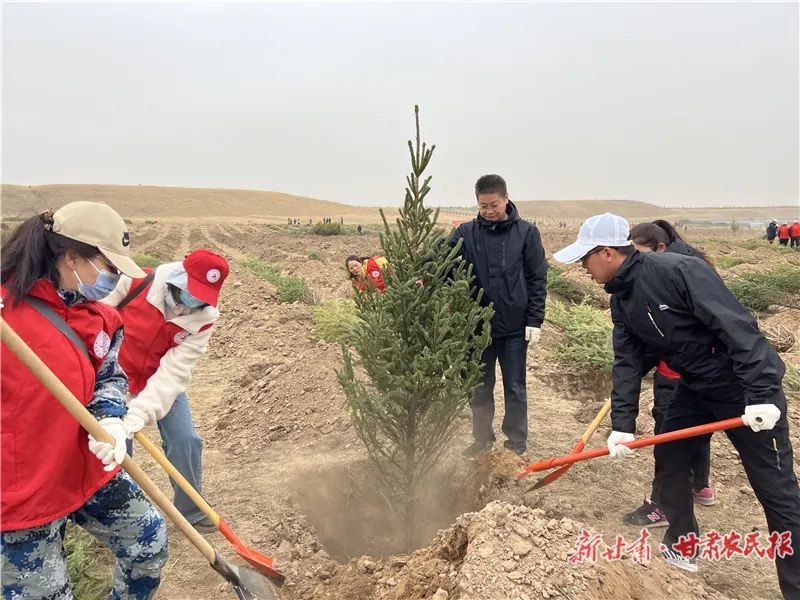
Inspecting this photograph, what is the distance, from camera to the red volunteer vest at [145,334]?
10.2 feet

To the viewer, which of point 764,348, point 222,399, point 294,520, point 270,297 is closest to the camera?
point 764,348

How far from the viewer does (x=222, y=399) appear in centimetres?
663

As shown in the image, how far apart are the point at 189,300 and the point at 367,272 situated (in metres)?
1.53

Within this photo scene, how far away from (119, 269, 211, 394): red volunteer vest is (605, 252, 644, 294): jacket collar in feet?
7.84

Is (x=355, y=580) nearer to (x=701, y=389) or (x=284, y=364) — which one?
(x=701, y=389)

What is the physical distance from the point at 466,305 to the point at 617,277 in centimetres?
101

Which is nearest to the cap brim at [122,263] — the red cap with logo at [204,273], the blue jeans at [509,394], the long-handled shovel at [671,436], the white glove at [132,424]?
the red cap with logo at [204,273]

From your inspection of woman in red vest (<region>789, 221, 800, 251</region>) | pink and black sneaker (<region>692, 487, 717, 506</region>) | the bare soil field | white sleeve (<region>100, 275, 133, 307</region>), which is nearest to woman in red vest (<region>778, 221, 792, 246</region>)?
woman in red vest (<region>789, 221, 800, 251</region>)

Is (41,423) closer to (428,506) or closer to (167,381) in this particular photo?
(167,381)

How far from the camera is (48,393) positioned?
195cm

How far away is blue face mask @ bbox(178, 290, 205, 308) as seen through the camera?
2980mm

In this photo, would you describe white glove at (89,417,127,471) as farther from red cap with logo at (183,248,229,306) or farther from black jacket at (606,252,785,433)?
black jacket at (606,252,785,433)

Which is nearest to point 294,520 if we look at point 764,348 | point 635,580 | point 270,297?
point 635,580

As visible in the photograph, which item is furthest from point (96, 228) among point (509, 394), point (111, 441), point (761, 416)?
point (509, 394)
